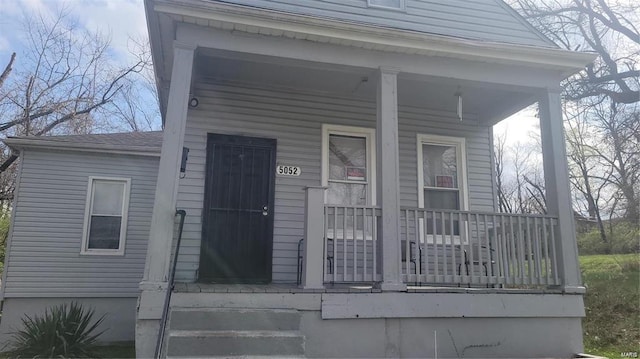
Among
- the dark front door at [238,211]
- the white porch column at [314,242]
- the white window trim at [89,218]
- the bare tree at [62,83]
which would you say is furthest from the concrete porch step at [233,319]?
the bare tree at [62,83]

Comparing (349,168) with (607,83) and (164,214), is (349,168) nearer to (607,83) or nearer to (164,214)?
(164,214)

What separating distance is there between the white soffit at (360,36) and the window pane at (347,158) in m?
1.61

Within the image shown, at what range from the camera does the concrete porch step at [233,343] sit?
356 cm

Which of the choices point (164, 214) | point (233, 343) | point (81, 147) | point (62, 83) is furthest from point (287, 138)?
point (62, 83)

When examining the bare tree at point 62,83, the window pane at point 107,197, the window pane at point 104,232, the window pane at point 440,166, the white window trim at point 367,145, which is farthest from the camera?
the bare tree at point 62,83

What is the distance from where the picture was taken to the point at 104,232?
8227mm

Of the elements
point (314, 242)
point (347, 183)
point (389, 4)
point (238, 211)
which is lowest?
point (314, 242)

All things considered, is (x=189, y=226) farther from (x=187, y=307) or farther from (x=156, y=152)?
(x=156, y=152)

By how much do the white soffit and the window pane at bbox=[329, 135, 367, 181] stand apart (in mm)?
1613

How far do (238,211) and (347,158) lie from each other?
166 cm

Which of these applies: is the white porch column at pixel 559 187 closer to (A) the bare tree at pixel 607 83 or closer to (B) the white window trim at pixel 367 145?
(B) the white window trim at pixel 367 145

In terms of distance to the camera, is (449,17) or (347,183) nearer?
(449,17)

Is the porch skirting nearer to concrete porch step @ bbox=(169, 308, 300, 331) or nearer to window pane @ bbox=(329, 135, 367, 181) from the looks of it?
concrete porch step @ bbox=(169, 308, 300, 331)

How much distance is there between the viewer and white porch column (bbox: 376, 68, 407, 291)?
4.46 metres
